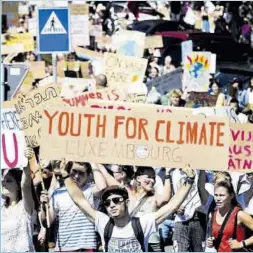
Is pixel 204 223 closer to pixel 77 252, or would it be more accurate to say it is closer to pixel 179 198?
pixel 179 198

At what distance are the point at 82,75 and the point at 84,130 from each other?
8.30 m

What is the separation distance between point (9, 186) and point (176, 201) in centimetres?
107

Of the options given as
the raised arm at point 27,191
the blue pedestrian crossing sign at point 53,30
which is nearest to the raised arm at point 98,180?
the raised arm at point 27,191

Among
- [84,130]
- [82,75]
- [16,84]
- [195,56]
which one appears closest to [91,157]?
[84,130]

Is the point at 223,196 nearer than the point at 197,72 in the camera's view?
Yes

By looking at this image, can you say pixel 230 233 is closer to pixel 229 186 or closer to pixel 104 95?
pixel 229 186

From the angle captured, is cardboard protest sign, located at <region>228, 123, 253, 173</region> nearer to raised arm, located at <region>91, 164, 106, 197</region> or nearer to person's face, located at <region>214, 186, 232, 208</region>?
person's face, located at <region>214, 186, 232, 208</region>

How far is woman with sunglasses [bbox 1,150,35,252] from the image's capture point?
639 cm

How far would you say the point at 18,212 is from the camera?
6426 millimetres

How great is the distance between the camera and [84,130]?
632 cm

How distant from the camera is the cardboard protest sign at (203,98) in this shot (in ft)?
36.4

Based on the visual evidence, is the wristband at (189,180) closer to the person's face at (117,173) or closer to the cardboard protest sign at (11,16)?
the person's face at (117,173)

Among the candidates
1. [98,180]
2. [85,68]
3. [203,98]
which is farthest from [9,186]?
[85,68]

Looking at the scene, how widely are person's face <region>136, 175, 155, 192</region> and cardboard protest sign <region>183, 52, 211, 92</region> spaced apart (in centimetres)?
606
